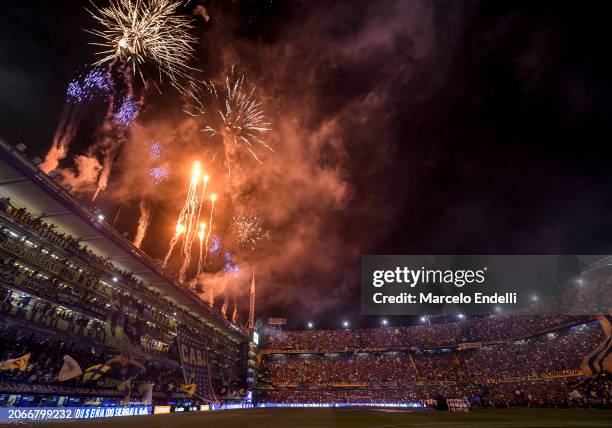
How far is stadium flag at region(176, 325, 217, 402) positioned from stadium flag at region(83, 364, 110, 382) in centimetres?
854

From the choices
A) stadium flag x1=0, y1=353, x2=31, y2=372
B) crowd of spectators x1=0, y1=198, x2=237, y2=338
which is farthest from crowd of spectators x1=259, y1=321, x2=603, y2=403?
stadium flag x1=0, y1=353, x2=31, y2=372

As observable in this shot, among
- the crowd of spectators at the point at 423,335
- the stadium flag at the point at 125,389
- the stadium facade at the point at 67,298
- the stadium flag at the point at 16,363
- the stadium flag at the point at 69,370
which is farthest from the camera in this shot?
the crowd of spectators at the point at 423,335

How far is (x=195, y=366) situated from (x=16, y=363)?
20917mm

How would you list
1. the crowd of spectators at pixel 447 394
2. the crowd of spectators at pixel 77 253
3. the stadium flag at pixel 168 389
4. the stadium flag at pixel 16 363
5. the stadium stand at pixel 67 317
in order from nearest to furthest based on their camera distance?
the stadium flag at pixel 16 363 < the stadium stand at pixel 67 317 < the crowd of spectators at pixel 77 253 < the stadium flag at pixel 168 389 < the crowd of spectators at pixel 447 394

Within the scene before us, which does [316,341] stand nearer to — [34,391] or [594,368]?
[594,368]

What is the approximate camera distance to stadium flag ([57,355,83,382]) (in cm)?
2531

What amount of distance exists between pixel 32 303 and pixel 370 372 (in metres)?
66.4

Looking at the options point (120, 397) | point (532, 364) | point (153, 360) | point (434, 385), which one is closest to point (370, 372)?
point (434, 385)

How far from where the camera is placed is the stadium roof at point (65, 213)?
74.8 feet

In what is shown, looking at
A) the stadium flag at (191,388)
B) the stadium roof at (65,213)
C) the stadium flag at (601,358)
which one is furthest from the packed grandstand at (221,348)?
the stadium flag at (601,358)

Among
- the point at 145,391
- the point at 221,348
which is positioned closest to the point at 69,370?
the point at 145,391

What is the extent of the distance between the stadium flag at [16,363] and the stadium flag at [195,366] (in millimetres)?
16305

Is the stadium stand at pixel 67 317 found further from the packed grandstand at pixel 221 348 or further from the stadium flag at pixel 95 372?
the stadium flag at pixel 95 372

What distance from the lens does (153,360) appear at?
40.9 metres
